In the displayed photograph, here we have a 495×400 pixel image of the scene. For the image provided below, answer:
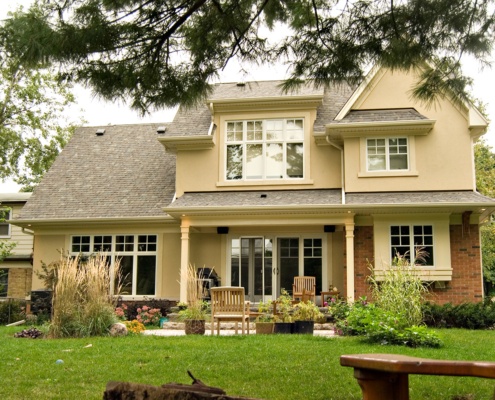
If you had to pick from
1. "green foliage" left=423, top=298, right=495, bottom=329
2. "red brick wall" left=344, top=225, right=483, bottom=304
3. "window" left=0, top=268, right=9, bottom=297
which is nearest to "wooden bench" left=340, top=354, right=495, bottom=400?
"green foliage" left=423, top=298, right=495, bottom=329

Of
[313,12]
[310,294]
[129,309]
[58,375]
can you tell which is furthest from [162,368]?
[129,309]

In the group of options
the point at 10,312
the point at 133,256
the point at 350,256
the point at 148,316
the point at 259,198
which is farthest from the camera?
the point at 133,256

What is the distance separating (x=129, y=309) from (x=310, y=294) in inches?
186

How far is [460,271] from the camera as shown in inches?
612

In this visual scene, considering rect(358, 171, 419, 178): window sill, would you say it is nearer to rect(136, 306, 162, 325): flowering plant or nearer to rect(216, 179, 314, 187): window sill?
rect(216, 179, 314, 187): window sill

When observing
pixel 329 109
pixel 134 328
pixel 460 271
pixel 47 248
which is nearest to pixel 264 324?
pixel 134 328

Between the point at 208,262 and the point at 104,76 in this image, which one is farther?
the point at 208,262

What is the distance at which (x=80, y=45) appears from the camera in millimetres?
5828

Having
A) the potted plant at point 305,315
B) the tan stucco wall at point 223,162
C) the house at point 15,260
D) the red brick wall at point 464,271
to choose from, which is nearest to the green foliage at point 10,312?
the tan stucco wall at point 223,162

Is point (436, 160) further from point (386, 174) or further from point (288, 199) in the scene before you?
point (288, 199)

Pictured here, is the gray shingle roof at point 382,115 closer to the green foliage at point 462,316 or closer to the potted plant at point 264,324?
the green foliage at point 462,316

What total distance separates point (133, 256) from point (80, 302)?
21.4 feet

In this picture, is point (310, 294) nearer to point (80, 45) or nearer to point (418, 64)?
point (418, 64)

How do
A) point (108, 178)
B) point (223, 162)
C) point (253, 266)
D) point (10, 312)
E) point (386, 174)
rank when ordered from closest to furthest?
point (386, 174)
point (10, 312)
point (253, 266)
point (223, 162)
point (108, 178)
